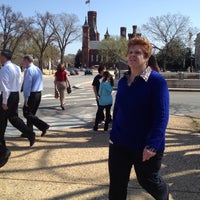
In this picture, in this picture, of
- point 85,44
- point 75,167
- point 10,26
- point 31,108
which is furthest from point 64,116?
point 85,44

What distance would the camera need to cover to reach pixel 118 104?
3520mm

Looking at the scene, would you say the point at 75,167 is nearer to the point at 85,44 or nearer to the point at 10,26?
the point at 10,26

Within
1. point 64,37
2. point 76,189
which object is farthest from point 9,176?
point 64,37

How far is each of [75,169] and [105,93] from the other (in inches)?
138

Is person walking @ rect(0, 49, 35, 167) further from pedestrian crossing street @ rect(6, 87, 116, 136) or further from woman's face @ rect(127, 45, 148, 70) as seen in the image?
woman's face @ rect(127, 45, 148, 70)

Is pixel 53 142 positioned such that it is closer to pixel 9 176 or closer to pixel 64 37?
pixel 9 176

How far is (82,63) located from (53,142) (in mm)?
145353

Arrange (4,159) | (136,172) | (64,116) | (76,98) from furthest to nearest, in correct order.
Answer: (76,98) → (64,116) → (4,159) → (136,172)

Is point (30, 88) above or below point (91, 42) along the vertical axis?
below

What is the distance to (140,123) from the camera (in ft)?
10.9

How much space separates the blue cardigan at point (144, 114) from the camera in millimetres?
3273

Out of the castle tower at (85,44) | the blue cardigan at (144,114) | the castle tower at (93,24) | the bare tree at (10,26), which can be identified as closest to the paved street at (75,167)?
the blue cardigan at (144,114)

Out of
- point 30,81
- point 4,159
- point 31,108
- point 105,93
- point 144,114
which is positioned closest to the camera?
point 144,114

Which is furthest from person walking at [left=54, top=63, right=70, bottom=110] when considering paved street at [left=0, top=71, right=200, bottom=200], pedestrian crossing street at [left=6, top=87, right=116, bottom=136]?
paved street at [left=0, top=71, right=200, bottom=200]
